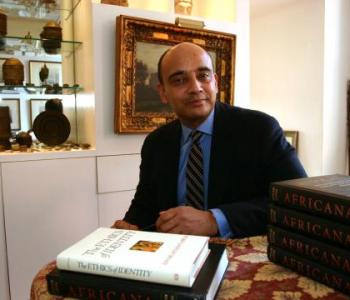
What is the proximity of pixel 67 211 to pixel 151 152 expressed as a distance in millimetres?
915

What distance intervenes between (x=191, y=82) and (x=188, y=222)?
64 cm

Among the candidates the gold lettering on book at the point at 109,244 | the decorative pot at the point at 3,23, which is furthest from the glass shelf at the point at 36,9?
the gold lettering on book at the point at 109,244

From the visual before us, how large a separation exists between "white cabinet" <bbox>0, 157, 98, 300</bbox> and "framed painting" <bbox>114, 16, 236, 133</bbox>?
38cm

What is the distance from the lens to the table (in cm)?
63

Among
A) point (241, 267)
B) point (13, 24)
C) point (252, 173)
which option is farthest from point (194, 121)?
point (13, 24)

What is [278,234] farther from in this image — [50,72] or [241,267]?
[50,72]

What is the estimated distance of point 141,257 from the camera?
0.62 metres

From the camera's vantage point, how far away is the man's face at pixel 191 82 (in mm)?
1402

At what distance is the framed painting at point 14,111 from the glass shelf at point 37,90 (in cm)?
6

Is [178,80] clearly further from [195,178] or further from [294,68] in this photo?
[294,68]

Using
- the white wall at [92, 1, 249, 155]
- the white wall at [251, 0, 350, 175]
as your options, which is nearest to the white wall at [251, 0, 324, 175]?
the white wall at [251, 0, 350, 175]

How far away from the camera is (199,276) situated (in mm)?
611

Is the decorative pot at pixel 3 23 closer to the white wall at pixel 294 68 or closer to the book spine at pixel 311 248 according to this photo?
the book spine at pixel 311 248

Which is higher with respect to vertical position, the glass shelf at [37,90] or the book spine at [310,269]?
the glass shelf at [37,90]
